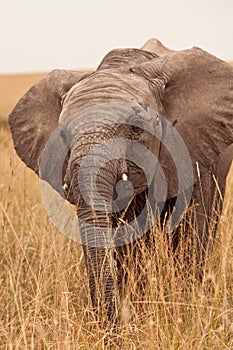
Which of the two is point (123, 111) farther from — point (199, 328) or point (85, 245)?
point (199, 328)

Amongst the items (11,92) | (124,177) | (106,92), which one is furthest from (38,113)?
(11,92)

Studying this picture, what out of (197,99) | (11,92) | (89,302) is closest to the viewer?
(89,302)

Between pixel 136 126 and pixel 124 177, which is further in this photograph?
pixel 136 126

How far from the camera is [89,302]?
4.41 m

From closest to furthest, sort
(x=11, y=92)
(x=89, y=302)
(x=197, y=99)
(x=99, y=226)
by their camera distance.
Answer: (x=99, y=226) < (x=89, y=302) < (x=197, y=99) < (x=11, y=92)

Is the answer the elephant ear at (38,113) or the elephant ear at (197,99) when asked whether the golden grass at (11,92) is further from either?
the elephant ear at (197,99)

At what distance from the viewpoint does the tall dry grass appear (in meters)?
3.75

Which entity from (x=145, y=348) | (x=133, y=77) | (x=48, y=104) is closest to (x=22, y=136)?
(x=48, y=104)

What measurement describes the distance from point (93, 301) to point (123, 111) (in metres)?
1.05

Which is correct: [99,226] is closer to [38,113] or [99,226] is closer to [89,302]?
[89,302]

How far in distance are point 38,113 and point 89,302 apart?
127 centimetres

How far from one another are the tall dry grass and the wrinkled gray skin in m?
0.17

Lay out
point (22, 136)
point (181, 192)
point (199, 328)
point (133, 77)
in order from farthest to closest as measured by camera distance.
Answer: point (22, 136), point (181, 192), point (133, 77), point (199, 328)

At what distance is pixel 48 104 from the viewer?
4.88 meters
